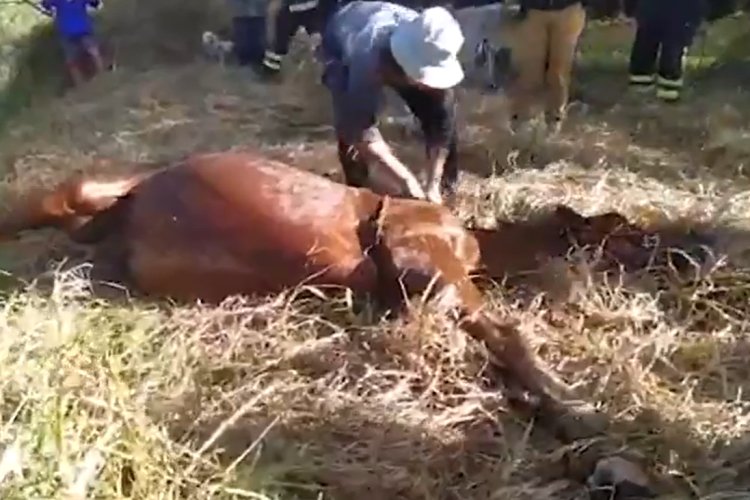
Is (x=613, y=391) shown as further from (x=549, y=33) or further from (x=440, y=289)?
(x=549, y=33)

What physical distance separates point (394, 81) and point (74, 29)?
2899 millimetres

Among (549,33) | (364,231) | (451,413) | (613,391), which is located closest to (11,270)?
(364,231)

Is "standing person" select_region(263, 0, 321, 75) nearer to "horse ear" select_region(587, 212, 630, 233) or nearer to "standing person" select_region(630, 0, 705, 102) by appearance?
"standing person" select_region(630, 0, 705, 102)

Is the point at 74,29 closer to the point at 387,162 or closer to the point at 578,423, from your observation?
the point at 387,162

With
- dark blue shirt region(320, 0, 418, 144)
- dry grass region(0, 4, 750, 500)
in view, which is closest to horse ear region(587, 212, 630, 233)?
dry grass region(0, 4, 750, 500)

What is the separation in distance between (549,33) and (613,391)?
9.53ft

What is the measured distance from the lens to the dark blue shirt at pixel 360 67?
12.8ft

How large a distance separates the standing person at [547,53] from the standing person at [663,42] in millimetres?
331

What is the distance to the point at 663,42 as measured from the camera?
588 cm

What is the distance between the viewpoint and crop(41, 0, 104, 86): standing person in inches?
248

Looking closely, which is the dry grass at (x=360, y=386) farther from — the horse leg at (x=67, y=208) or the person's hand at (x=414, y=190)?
the person's hand at (x=414, y=190)

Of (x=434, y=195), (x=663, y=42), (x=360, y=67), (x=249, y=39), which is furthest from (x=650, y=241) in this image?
(x=249, y=39)

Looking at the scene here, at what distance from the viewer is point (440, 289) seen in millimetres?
3414

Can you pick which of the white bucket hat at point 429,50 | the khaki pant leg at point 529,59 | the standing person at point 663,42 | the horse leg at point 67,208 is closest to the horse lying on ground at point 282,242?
the horse leg at point 67,208
